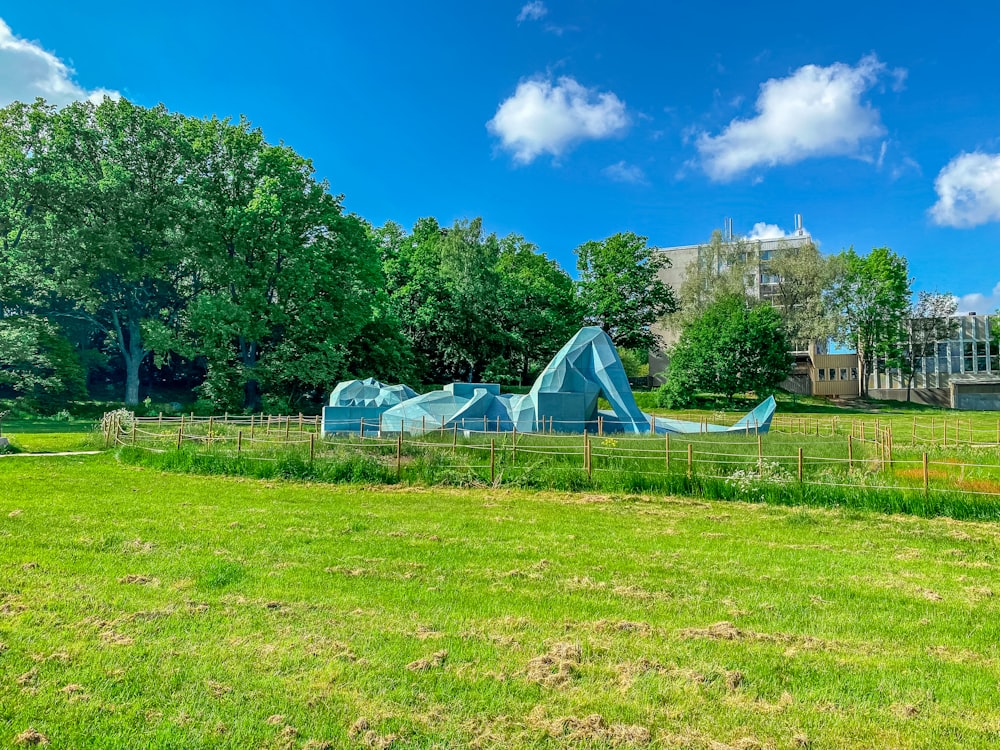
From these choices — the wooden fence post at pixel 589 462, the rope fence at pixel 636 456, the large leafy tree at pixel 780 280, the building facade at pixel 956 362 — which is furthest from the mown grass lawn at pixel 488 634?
the building facade at pixel 956 362

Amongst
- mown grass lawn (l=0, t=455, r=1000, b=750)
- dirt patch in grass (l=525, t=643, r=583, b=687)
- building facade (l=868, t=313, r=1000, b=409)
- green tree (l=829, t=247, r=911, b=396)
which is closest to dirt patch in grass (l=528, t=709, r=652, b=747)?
mown grass lawn (l=0, t=455, r=1000, b=750)

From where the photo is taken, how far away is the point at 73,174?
3092 cm

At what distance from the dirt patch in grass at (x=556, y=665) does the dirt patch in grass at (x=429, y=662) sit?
24.7 inches

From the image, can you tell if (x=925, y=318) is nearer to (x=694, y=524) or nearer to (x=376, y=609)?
(x=694, y=524)

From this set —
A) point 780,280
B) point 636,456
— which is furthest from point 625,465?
point 780,280

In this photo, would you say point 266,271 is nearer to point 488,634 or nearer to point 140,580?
point 140,580

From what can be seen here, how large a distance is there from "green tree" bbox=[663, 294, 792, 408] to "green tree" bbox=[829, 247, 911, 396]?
13.0 meters

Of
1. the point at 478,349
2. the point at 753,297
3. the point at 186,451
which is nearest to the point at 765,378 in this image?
the point at 753,297

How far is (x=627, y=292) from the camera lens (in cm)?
5262

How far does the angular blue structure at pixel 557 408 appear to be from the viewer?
67.1 feet

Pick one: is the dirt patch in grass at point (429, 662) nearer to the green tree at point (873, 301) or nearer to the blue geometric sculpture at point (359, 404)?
the blue geometric sculpture at point (359, 404)

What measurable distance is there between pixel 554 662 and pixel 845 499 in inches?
348

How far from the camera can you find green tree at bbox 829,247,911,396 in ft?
176

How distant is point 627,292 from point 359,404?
3417 cm
